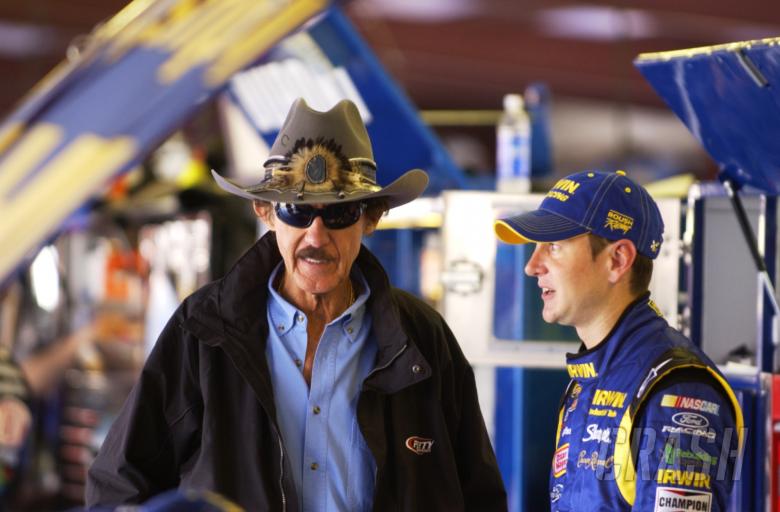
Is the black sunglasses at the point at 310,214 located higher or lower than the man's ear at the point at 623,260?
higher

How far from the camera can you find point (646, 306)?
2338mm

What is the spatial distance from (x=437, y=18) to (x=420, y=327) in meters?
9.31

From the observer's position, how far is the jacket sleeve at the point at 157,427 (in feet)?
7.44

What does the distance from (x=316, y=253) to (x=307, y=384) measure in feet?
0.84

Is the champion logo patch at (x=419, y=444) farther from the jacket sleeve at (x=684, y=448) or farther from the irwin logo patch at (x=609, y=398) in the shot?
the jacket sleeve at (x=684, y=448)

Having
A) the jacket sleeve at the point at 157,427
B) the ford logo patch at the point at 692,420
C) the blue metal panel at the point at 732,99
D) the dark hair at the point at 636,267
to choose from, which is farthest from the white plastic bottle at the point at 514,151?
the ford logo patch at the point at 692,420

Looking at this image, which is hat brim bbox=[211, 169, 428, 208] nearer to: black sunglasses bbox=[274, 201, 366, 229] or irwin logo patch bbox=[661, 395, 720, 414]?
black sunglasses bbox=[274, 201, 366, 229]

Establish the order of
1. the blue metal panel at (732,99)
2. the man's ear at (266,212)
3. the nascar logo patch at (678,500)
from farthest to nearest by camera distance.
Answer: the blue metal panel at (732,99), the man's ear at (266,212), the nascar logo patch at (678,500)

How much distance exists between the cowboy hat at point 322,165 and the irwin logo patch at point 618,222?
1.34 ft

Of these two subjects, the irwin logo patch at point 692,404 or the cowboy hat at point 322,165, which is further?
the cowboy hat at point 322,165

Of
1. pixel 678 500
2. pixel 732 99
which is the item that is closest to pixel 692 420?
pixel 678 500

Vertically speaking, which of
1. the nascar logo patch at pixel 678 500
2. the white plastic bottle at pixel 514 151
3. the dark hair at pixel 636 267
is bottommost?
the nascar logo patch at pixel 678 500

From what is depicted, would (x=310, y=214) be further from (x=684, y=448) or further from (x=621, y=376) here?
(x=684, y=448)

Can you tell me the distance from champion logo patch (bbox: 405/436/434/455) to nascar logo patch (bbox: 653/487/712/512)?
50 centimetres
